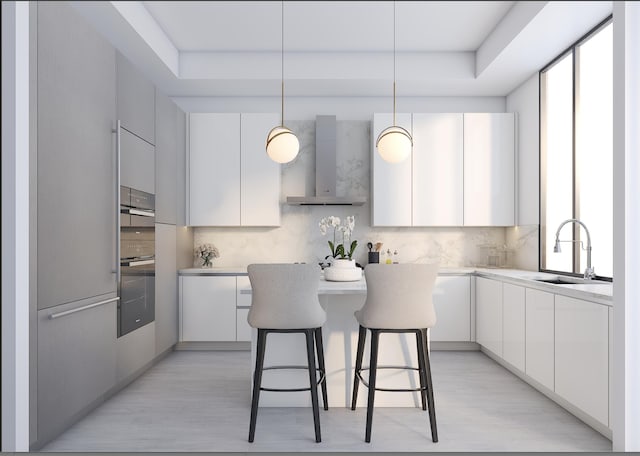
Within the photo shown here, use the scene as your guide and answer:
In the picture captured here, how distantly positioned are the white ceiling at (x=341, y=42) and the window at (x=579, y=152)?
0.20 m

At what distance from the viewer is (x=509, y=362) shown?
4.05 metres

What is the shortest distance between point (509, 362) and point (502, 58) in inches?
102

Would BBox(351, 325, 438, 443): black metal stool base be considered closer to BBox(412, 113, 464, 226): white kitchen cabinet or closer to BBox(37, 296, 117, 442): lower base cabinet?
BBox(37, 296, 117, 442): lower base cabinet

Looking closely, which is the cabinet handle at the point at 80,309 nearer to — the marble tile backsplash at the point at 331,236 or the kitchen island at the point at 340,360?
the kitchen island at the point at 340,360

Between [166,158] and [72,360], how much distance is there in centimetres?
223

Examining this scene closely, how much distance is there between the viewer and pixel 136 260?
12.1ft

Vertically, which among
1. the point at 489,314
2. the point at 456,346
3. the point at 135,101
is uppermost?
the point at 135,101

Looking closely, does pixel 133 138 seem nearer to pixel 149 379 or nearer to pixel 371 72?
pixel 149 379

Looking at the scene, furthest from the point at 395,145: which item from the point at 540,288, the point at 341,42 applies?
the point at 540,288

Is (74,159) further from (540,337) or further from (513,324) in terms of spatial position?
(513,324)

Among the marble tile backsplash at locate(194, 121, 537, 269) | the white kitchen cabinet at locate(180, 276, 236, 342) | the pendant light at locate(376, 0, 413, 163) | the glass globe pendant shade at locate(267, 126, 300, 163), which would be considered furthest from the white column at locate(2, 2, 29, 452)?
the marble tile backsplash at locate(194, 121, 537, 269)

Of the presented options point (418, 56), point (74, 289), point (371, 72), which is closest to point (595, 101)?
point (418, 56)

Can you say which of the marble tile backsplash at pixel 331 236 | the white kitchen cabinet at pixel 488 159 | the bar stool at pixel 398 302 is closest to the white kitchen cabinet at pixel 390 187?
the marble tile backsplash at pixel 331 236
